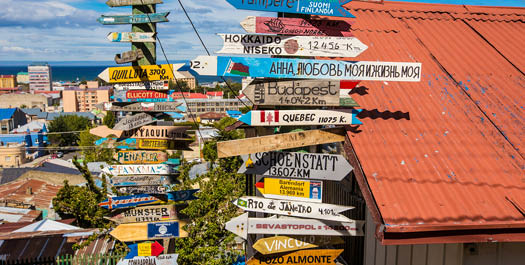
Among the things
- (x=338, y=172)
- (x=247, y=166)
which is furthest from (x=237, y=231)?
(x=338, y=172)

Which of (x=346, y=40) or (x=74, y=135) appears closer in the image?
(x=346, y=40)

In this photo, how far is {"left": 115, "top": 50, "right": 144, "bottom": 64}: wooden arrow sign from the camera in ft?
21.3

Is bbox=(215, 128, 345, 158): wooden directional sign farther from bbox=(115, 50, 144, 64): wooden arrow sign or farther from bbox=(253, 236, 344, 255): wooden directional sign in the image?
bbox=(115, 50, 144, 64): wooden arrow sign

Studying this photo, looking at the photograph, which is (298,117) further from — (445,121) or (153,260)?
(153,260)

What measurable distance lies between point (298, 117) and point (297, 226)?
126 centimetres

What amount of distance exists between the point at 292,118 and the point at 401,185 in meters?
1.40

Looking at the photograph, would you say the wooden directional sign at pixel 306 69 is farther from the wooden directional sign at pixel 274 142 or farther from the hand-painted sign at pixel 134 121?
the hand-painted sign at pixel 134 121

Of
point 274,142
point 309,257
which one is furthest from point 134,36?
point 309,257

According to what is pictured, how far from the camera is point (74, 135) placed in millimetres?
71938

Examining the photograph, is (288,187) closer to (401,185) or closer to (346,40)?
(401,185)

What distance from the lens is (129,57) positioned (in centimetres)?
651

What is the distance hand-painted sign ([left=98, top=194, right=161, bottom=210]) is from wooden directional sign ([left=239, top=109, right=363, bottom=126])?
109 inches

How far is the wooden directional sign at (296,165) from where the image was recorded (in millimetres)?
4773

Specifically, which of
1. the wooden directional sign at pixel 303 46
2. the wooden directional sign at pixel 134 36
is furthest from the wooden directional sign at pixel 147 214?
the wooden directional sign at pixel 303 46
